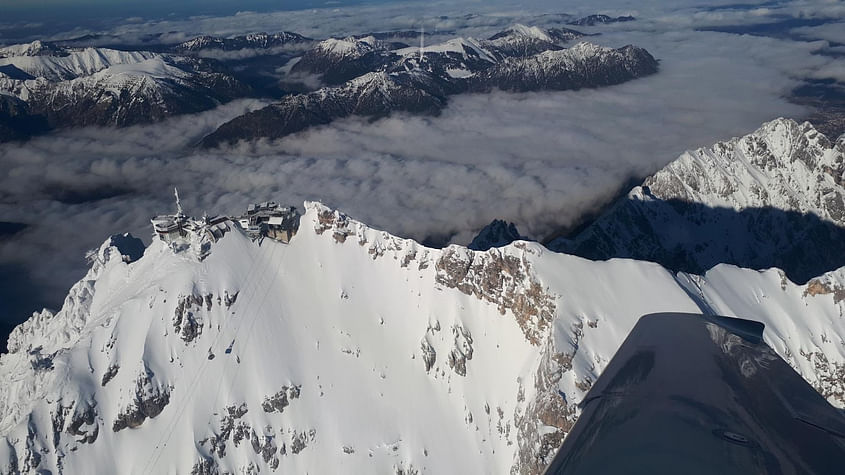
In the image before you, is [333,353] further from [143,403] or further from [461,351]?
[143,403]

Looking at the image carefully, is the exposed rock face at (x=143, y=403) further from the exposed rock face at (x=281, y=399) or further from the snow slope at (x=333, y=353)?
the exposed rock face at (x=281, y=399)

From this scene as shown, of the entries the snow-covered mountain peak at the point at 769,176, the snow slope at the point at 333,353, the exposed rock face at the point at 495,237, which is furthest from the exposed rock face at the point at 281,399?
the snow-covered mountain peak at the point at 769,176

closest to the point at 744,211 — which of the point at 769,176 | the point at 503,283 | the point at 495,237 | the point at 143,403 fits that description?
the point at 769,176

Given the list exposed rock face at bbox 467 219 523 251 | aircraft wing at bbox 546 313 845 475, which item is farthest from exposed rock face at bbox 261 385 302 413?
aircraft wing at bbox 546 313 845 475

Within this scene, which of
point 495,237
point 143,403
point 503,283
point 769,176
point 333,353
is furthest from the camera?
point 769,176

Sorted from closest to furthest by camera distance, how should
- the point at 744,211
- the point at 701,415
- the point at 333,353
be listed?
the point at 701,415, the point at 333,353, the point at 744,211

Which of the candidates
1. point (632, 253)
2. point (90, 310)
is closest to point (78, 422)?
point (90, 310)
